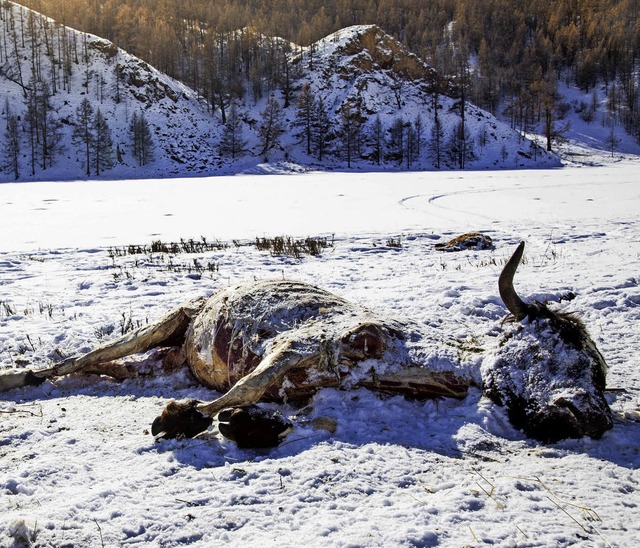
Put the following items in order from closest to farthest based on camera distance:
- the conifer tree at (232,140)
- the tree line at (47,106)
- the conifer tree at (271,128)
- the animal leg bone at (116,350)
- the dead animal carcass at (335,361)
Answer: the dead animal carcass at (335,361), the animal leg bone at (116,350), the tree line at (47,106), the conifer tree at (232,140), the conifer tree at (271,128)

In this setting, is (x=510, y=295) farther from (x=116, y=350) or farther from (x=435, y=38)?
(x=435, y=38)

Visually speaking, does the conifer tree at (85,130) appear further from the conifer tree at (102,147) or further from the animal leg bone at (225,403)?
the animal leg bone at (225,403)

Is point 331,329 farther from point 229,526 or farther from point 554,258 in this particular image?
point 554,258

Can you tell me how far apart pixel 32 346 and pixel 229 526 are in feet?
12.2

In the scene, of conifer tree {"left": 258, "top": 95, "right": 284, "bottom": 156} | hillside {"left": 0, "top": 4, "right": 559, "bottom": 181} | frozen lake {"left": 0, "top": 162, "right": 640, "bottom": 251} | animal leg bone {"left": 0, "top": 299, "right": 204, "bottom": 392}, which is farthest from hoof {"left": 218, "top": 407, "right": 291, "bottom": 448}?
conifer tree {"left": 258, "top": 95, "right": 284, "bottom": 156}

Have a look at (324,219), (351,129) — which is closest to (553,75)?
(351,129)

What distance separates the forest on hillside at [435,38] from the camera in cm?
8812

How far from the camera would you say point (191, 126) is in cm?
7044

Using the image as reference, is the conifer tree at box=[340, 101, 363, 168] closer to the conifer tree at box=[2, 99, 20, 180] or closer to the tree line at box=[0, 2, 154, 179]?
the tree line at box=[0, 2, 154, 179]

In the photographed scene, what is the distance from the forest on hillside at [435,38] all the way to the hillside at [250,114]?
5636mm

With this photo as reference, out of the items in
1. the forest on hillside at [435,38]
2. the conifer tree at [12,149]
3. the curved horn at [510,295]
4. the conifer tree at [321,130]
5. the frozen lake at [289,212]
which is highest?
the forest on hillside at [435,38]

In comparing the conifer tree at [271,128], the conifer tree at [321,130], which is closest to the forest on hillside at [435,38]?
the conifer tree at [271,128]

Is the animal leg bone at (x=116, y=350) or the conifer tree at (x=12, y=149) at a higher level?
the conifer tree at (x=12, y=149)

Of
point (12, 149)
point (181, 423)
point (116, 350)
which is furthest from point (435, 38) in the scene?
point (181, 423)
